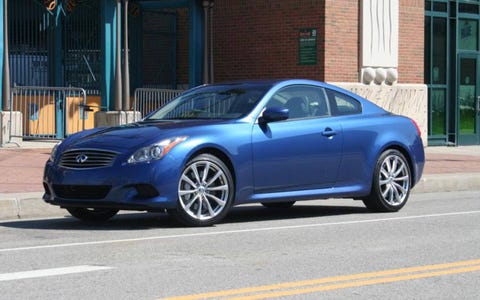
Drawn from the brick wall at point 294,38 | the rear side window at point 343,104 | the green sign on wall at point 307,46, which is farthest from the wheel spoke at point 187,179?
the green sign on wall at point 307,46

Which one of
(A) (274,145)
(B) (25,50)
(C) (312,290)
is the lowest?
(C) (312,290)

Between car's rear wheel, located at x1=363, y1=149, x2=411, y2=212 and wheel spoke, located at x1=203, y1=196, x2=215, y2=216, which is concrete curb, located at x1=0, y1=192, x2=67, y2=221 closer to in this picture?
wheel spoke, located at x1=203, y1=196, x2=215, y2=216

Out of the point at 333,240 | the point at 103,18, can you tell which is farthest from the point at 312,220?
the point at 103,18

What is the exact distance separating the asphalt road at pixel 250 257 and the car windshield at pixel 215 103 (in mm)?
1192

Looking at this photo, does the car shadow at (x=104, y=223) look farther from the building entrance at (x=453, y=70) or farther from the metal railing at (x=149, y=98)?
the building entrance at (x=453, y=70)

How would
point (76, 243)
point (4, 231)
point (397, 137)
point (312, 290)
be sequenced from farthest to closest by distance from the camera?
point (397, 137), point (4, 231), point (76, 243), point (312, 290)

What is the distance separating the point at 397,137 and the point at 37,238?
4.67 meters

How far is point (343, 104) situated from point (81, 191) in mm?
3429

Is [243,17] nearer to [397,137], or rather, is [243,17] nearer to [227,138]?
[397,137]

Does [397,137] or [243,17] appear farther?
[243,17]

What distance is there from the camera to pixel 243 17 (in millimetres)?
22266

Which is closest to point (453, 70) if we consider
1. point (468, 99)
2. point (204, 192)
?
point (468, 99)

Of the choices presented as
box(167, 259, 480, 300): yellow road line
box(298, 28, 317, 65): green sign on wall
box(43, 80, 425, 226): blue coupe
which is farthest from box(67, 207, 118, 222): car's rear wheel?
box(298, 28, 317, 65): green sign on wall


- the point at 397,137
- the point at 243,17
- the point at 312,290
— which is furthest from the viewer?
the point at 243,17
